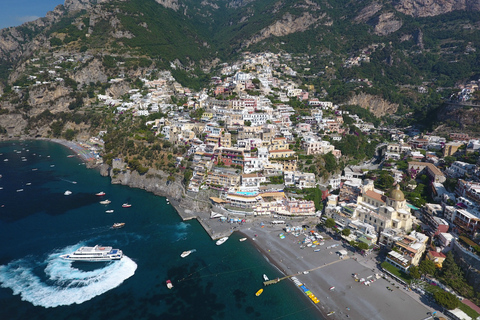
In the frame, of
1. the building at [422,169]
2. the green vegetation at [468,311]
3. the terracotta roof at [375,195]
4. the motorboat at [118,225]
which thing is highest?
the building at [422,169]

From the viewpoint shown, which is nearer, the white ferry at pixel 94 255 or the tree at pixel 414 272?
the tree at pixel 414 272

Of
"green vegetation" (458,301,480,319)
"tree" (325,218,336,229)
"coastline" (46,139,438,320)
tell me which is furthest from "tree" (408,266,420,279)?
"tree" (325,218,336,229)

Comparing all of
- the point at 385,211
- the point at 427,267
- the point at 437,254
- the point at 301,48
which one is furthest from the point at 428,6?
the point at 427,267

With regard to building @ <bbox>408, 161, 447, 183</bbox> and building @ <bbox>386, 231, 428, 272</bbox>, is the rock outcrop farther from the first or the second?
building @ <bbox>386, 231, 428, 272</bbox>

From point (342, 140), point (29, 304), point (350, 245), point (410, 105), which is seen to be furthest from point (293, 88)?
point (29, 304)

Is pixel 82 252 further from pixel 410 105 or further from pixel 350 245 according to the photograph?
pixel 410 105

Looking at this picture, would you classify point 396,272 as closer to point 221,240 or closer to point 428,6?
point 221,240

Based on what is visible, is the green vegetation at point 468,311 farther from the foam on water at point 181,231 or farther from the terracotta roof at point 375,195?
the foam on water at point 181,231

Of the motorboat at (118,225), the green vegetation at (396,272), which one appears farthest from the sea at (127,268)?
the green vegetation at (396,272)
